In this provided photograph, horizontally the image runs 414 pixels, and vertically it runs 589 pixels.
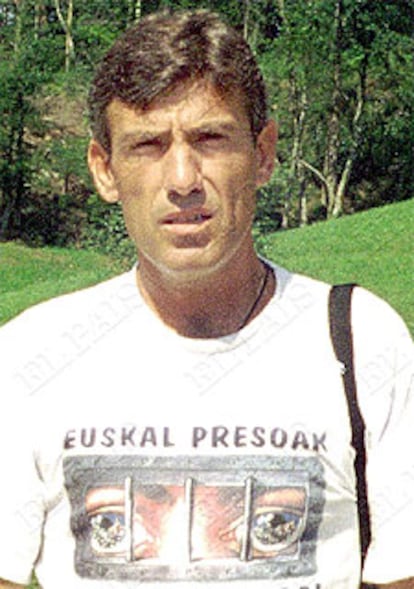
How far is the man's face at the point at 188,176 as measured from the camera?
8.29ft

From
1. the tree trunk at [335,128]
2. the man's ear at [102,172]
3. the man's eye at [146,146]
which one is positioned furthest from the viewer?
the tree trunk at [335,128]

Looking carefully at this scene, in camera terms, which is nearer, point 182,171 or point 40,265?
point 182,171

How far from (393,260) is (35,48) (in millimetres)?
30151

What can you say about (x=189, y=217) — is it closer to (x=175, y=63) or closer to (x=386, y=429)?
(x=175, y=63)

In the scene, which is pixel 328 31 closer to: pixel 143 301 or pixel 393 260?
pixel 393 260

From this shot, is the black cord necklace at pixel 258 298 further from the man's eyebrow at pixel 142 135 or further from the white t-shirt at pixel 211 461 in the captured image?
the man's eyebrow at pixel 142 135

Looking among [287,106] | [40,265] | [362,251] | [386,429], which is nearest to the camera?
[386,429]

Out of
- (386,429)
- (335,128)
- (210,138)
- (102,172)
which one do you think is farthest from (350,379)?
(335,128)

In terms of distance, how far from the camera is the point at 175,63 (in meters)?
2.55

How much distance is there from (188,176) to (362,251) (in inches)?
929

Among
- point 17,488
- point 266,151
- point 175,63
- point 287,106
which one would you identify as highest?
point 175,63

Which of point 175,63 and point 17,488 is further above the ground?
point 175,63

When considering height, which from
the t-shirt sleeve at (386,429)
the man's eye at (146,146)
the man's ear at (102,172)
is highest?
the man's eye at (146,146)

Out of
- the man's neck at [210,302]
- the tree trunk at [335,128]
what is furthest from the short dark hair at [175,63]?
the tree trunk at [335,128]
